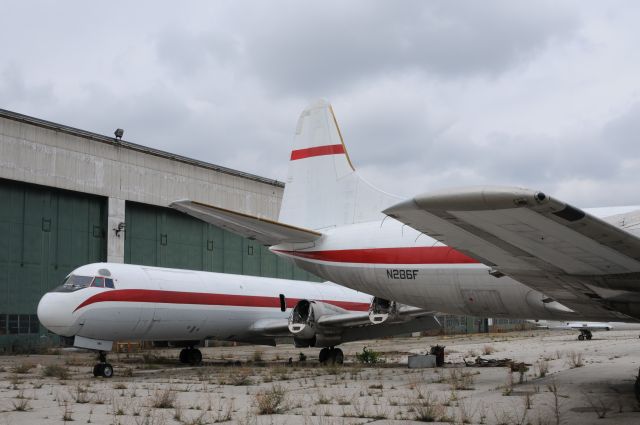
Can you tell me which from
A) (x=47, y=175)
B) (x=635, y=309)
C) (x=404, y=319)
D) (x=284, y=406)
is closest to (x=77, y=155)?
(x=47, y=175)

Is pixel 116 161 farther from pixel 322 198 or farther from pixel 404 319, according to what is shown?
pixel 322 198

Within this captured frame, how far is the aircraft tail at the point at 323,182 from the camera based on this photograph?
1418 cm

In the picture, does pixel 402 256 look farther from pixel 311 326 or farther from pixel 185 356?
pixel 185 356

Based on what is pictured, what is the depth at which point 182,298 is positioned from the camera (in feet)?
68.5

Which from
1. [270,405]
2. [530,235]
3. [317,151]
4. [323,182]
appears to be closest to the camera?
[530,235]

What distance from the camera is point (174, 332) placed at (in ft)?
69.1

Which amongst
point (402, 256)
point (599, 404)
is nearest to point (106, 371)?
point (402, 256)

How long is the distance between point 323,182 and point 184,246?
85.0 feet

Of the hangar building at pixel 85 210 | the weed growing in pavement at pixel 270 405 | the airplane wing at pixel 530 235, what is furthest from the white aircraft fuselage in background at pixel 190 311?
the airplane wing at pixel 530 235

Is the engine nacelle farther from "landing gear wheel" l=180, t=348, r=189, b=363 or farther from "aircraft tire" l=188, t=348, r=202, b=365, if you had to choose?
"landing gear wheel" l=180, t=348, r=189, b=363

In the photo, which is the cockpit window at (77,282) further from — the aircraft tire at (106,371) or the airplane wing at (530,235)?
the airplane wing at (530,235)

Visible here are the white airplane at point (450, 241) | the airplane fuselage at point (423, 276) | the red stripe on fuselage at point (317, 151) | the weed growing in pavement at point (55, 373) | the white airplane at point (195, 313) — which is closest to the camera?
the white airplane at point (450, 241)

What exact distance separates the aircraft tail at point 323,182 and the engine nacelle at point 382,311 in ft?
21.9

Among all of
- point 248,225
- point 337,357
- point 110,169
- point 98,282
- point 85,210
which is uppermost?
point 110,169
